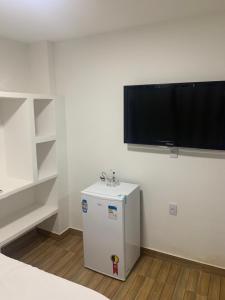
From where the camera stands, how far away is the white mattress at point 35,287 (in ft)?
4.19

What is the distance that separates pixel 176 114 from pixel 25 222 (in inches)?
74.6

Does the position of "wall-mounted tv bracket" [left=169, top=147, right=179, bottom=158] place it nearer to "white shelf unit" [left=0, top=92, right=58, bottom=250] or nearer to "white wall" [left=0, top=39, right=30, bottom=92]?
"white shelf unit" [left=0, top=92, right=58, bottom=250]

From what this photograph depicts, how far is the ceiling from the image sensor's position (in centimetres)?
177


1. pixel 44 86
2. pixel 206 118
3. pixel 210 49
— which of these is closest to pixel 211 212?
pixel 206 118

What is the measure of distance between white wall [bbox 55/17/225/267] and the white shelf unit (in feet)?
0.87

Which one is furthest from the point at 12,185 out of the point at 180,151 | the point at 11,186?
the point at 180,151

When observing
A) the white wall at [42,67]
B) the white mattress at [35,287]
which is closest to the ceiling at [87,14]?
the white wall at [42,67]

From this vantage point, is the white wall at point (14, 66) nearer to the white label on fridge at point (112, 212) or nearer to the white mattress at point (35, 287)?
the white label on fridge at point (112, 212)

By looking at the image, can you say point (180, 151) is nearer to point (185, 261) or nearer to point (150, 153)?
point (150, 153)

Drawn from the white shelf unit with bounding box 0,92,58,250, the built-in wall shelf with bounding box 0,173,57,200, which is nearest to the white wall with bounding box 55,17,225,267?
the white shelf unit with bounding box 0,92,58,250

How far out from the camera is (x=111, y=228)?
7.39 feet

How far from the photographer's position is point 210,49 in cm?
208

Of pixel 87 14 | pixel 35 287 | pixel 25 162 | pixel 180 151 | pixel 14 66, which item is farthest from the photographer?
pixel 14 66

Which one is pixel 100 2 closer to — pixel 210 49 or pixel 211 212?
pixel 210 49
